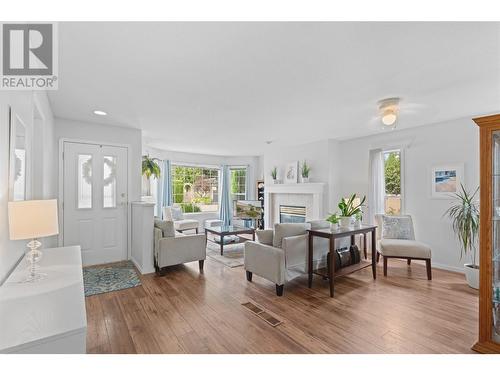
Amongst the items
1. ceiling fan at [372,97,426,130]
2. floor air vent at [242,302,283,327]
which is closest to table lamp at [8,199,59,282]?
floor air vent at [242,302,283,327]

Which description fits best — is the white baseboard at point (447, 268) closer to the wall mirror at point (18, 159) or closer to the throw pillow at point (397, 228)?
the throw pillow at point (397, 228)

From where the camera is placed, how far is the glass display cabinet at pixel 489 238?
72.8 inches

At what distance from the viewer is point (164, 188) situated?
6.66 metres

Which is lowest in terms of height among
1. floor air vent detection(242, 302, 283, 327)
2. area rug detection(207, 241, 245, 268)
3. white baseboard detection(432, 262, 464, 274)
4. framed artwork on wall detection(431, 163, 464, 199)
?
area rug detection(207, 241, 245, 268)

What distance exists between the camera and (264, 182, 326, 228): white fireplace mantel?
16.8 feet

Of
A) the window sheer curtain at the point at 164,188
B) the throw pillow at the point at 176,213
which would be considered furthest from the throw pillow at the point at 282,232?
the window sheer curtain at the point at 164,188

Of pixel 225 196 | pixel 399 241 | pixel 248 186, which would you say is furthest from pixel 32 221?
pixel 248 186

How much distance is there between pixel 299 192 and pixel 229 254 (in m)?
2.12

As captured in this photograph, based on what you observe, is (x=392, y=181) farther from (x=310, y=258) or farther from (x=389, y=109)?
(x=310, y=258)

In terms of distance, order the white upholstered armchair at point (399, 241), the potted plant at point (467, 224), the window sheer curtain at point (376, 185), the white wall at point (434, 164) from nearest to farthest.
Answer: the potted plant at point (467, 224) → the white upholstered armchair at point (399, 241) → the white wall at point (434, 164) → the window sheer curtain at point (376, 185)

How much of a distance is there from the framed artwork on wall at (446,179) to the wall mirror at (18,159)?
16.5 ft

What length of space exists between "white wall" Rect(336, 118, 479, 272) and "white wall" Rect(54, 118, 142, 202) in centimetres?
440

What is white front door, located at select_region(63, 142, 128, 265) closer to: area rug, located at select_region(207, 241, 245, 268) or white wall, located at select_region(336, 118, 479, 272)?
area rug, located at select_region(207, 241, 245, 268)

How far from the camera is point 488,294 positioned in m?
1.87
